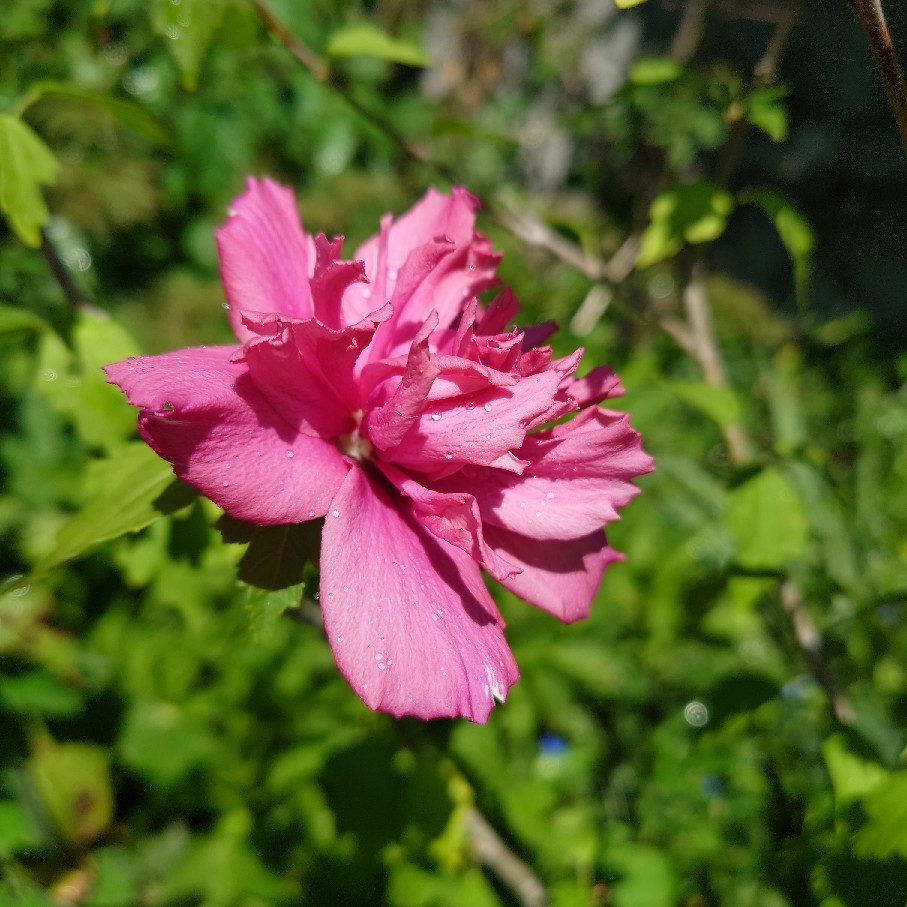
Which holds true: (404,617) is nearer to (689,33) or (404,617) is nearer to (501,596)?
(501,596)

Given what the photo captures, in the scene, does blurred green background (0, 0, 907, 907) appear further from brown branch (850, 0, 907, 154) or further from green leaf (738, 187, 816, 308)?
brown branch (850, 0, 907, 154)

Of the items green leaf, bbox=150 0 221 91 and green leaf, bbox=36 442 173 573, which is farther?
green leaf, bbox=150 0 221 91

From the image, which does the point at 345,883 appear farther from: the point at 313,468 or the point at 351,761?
the point at 313,468

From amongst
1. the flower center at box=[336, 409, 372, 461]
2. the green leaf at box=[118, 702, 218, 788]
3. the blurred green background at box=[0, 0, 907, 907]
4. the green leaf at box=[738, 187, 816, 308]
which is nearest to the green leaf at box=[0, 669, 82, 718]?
the blurred green background at box=[0, 0, 907, 907]

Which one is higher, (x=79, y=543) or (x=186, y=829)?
(x=79, y=543)

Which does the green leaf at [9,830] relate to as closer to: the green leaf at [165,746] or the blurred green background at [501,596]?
the blurred green background at [501,596]

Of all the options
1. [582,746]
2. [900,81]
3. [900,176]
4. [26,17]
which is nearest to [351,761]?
[582,746]
